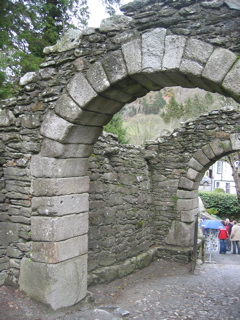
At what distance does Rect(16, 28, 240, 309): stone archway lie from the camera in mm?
3350

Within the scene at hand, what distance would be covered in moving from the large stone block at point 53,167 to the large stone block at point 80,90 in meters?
0.81

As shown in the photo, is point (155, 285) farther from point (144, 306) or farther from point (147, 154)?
point (147, 154)

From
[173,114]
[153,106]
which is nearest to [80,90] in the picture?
[173,114]

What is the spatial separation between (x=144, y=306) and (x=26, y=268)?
2.00 metres

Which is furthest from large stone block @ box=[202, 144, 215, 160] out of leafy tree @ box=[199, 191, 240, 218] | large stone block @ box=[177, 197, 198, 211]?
leafy tree @ box=[199, 191, 240, 218]

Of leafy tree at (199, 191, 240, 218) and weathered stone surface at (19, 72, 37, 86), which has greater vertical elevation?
weathered stone surface at (19, 72, 37, 86)

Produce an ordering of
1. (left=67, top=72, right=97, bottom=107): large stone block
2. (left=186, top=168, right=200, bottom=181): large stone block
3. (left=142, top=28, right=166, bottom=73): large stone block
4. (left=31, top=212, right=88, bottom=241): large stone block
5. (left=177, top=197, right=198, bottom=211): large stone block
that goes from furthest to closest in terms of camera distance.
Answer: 1. (left=177, top=197, right=198, bottom=211): large stone block
2. (left=186, top=168, right=200, bottom=181): large stone block
3. (left=31, top=212, right=88, bottom=241): large stone block
4. (left=67, top=72, right=97, bottom=107): large stone block
5. (left=142, top=28, right=166, bottom=73): large stone block

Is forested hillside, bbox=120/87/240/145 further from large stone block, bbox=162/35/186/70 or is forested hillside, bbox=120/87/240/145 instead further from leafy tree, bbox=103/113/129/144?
large stone block, bbox=162/35/186/70

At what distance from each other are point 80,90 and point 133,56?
77 cm

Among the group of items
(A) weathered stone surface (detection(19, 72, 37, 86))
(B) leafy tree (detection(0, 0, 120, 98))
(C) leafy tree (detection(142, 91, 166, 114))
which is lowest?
(A) weathered stone surface (detection(19, 72, 37, 86))

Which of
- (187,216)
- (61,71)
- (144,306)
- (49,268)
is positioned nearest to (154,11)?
(61,71)

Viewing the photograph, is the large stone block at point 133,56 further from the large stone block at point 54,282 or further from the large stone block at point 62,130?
the large stone block at point 54,282

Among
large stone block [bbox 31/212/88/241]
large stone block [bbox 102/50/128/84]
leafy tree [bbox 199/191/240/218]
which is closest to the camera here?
large stone block [bbox 102/50/128/84]

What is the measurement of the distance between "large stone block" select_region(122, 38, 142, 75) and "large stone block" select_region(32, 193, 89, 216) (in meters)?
1.83
